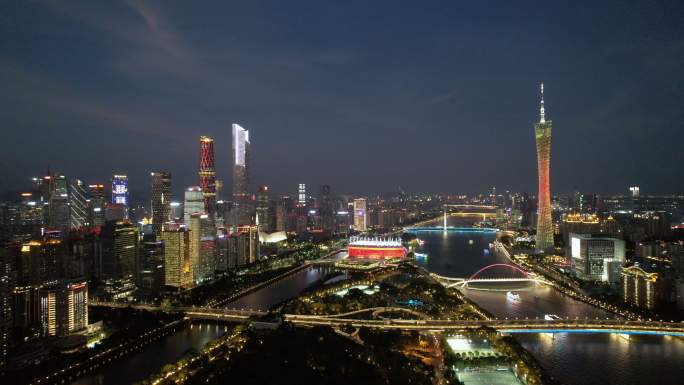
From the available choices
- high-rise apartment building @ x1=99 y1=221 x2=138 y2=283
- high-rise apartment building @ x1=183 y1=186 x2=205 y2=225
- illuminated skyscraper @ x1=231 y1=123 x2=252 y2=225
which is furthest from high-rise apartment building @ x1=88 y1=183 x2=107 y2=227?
illuminated skyscraper @ x1=231 y1=123 x2=252 y2=225

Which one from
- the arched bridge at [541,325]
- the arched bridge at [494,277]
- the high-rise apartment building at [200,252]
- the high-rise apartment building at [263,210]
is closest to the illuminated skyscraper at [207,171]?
the high-rise apartment building at [263,210]

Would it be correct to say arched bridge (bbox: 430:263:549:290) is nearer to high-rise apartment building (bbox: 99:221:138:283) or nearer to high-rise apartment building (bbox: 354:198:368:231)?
high-rise apartment building (bbox: 99:221:138:283)

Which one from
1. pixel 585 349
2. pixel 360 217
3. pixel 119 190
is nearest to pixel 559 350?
pixel 585 349

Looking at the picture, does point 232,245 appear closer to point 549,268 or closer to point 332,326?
point 332,326

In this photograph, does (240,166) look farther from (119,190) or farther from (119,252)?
(119,252)

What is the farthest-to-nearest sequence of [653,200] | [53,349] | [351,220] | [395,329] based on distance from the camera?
1. [351,220]
2. [653,200]
3. [395,329]
4. [53,349]

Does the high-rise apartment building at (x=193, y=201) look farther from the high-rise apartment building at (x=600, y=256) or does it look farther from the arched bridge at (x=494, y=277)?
the high-rise apartment building at (x=600, y=256)

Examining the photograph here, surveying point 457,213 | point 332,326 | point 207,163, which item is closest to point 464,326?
point 332,326
